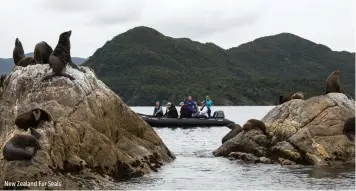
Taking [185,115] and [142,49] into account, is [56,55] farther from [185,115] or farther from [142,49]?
[142,49]

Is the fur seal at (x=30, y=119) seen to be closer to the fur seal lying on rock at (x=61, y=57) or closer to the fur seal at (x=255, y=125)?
the fur seal lying on rock at (x=61, y=57)

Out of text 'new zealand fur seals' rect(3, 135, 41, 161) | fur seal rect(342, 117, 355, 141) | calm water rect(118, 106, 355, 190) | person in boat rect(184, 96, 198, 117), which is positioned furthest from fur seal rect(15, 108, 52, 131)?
person in boat rect(184, 96, 198, 117)

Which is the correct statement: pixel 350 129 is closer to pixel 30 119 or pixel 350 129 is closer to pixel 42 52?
pixel 42 52

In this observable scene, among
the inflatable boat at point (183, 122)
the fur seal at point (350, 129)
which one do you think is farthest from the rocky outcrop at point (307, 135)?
the inflatable boat at point (183, 122)

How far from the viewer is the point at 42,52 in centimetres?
1641

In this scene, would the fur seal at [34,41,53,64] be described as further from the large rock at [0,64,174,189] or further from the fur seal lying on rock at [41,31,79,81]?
the large rock at [0,64,174,189]

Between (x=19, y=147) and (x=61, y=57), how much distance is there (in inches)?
146

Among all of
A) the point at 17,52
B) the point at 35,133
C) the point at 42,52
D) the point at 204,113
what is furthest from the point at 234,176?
the point at 204,113

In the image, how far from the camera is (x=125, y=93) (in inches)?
5969

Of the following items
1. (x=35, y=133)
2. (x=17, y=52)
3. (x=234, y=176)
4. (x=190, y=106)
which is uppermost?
(x=17, y=52)

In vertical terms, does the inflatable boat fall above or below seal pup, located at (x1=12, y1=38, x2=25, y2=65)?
below

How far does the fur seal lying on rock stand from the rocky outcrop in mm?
8089

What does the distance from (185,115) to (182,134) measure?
409cm

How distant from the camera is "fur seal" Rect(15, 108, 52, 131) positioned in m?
13.0
